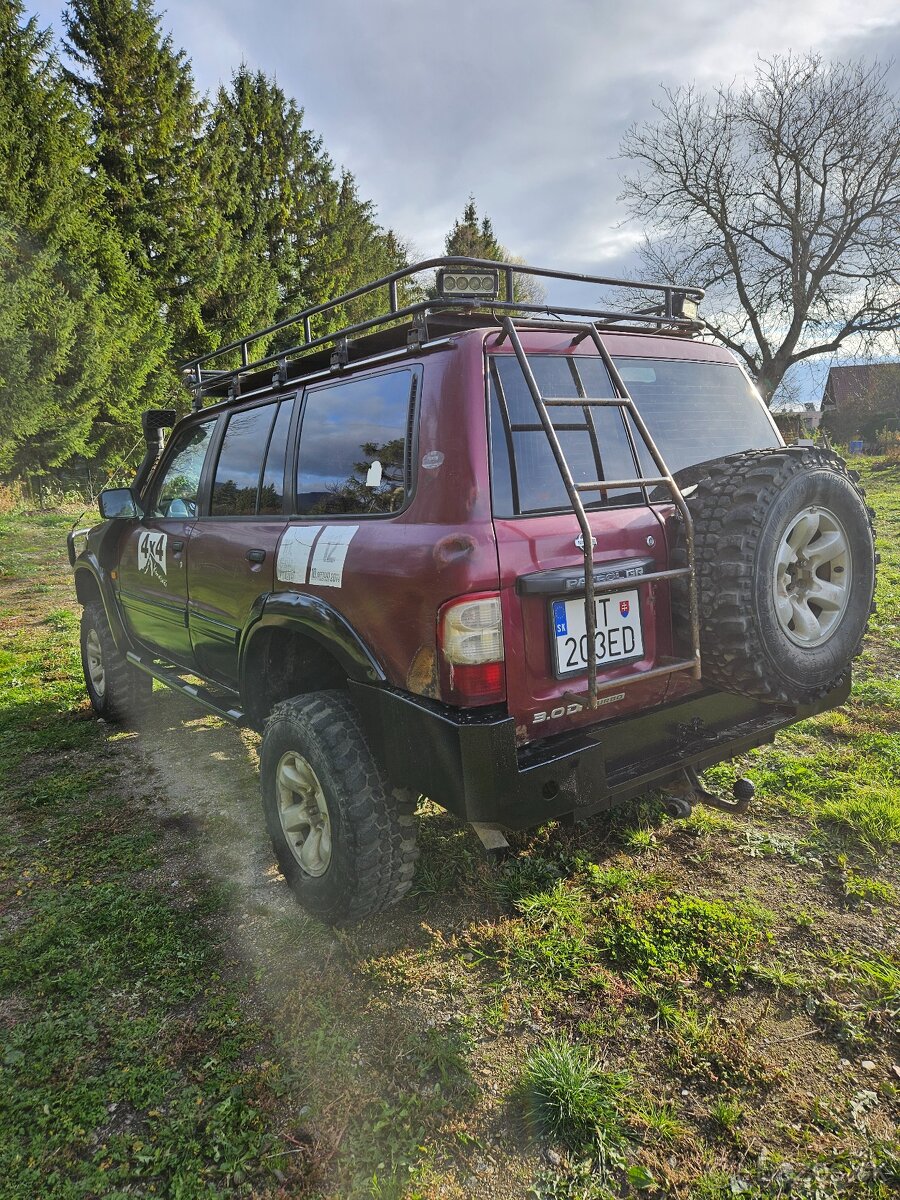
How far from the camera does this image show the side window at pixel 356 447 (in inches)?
93.2

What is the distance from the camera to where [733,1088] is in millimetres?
1897

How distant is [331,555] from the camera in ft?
8.18

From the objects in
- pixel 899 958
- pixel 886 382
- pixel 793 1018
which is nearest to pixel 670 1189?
pixel 793 1018

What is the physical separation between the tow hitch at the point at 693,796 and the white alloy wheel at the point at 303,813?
1263 mm

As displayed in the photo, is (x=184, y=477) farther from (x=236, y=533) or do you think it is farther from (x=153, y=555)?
(x=236, y=533)

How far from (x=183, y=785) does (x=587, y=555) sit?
9.57 feet

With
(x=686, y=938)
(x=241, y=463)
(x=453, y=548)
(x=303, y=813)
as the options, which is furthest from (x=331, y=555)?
(x=686, y=938)

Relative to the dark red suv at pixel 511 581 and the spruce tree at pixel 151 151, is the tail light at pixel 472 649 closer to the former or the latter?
the dark red suv at pixel 511 581

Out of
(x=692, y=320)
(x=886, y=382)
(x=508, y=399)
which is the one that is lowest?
(x=508, y=399)

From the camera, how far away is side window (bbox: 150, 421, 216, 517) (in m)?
3.79

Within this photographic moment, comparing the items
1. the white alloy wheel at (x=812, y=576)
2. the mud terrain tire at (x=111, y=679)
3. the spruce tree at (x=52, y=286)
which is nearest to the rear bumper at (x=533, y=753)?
the white alloy wheel at (x=812, y=576)

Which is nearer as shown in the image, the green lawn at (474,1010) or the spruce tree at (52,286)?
the green lawn at (474,1010)

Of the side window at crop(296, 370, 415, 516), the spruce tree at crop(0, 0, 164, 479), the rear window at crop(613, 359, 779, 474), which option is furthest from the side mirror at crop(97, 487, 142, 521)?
the spruce tree at crop(0, 0, 164, 479)

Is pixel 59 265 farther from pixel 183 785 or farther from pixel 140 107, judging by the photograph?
pixel 183 785
